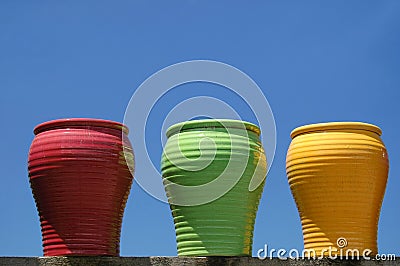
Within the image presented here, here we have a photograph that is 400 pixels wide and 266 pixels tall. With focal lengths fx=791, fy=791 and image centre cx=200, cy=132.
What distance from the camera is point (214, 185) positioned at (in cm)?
571

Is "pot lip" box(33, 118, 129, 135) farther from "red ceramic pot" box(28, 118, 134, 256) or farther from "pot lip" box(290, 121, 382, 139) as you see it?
"pot lip" box(290, 121, 382, 139)

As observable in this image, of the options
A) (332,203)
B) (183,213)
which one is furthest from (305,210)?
(183,213)

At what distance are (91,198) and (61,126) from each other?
62cm

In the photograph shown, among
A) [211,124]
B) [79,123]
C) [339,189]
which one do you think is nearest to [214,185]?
[211,124]

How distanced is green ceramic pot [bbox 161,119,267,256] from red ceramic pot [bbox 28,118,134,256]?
1.33ft

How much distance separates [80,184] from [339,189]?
191 centimetres

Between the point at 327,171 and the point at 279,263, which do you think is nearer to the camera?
the point at 279,263

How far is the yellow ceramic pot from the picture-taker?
5.88 metres

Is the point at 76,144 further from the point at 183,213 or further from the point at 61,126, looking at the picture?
the point at 183,213

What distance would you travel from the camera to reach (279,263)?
556 cm

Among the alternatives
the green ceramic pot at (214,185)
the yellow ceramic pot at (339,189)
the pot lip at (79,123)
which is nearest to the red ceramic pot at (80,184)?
the pot lip at (79,123)

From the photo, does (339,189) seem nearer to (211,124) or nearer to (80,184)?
(211,124)

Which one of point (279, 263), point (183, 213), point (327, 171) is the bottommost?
point (279, 263)

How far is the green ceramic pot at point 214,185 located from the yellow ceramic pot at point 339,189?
0.36m
